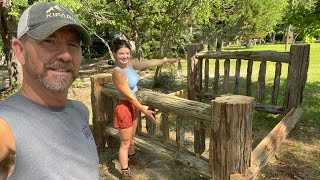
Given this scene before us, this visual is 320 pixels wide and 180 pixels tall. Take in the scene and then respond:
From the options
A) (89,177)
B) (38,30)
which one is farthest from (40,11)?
(89,177)

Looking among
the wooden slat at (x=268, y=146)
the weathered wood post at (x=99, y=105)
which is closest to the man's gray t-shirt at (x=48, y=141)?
the wooden slat at (x=268, y=146)

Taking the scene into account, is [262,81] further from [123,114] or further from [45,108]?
[45,108]

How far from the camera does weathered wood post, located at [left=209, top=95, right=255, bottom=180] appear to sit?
275 centimetres

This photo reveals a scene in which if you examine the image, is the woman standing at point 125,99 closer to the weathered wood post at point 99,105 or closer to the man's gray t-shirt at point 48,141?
the weathered wood post at point 99,105

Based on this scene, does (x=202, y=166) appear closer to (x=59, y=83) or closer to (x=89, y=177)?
(x=89, y=177)

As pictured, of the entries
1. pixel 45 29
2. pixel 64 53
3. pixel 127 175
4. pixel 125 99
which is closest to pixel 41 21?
pixel 45 29

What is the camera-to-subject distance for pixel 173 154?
148 inches

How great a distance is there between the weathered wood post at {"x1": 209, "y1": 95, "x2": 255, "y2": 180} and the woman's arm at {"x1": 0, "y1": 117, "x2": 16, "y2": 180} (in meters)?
2.09

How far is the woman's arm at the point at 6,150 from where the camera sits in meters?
1.08

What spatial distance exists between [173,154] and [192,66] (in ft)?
12.5

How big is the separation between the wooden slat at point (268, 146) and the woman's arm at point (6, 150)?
251 centimetres

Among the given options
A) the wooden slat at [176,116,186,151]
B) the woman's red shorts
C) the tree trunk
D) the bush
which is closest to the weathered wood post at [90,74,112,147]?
the woman's red shorts

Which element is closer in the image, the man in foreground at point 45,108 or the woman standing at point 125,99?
the man in foreground at point 45,108

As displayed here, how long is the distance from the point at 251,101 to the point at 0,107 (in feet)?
7.56
